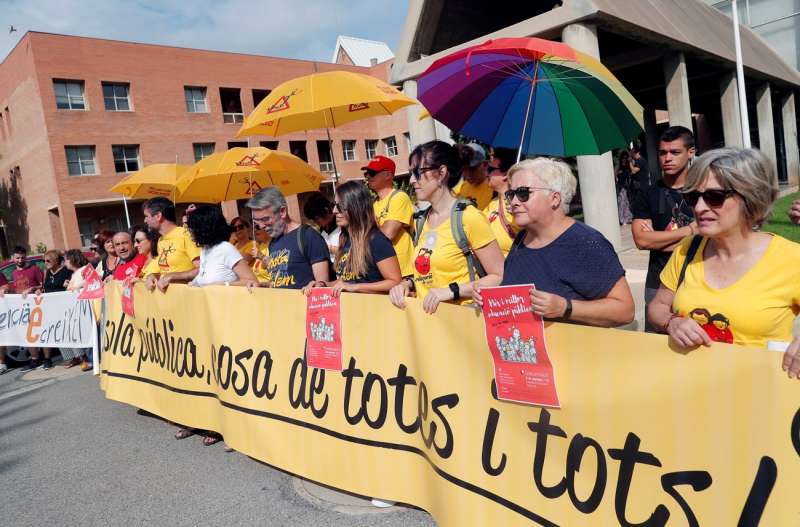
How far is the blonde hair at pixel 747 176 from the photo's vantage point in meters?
1.99

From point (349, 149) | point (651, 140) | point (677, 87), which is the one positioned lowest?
point (651, 140)

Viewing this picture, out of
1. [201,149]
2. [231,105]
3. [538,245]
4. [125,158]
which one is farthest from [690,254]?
[231,105]

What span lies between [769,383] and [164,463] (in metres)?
4.00

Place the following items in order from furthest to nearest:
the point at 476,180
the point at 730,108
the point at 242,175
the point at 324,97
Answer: the point at 730,108 → the point at 242,175 → the point at 324,97 → the point at 476,180

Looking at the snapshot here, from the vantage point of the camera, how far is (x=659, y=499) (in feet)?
6.44

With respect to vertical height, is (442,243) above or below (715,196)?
below

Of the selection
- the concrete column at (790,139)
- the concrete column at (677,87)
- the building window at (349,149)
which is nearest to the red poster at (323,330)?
the concrete column at (677,87)

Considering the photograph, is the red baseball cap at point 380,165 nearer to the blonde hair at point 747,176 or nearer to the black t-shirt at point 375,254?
the black t-shirt at point 375,254

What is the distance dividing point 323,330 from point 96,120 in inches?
1289

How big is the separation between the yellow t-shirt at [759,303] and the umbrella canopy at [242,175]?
225 inches

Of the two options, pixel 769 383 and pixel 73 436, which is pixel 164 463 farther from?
pixel 769 383

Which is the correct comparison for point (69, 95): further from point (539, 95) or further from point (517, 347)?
point (517, 347)

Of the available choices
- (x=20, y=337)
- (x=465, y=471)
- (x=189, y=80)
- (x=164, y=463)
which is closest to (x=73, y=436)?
(x=164, y=463)

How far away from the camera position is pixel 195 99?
117 ft
